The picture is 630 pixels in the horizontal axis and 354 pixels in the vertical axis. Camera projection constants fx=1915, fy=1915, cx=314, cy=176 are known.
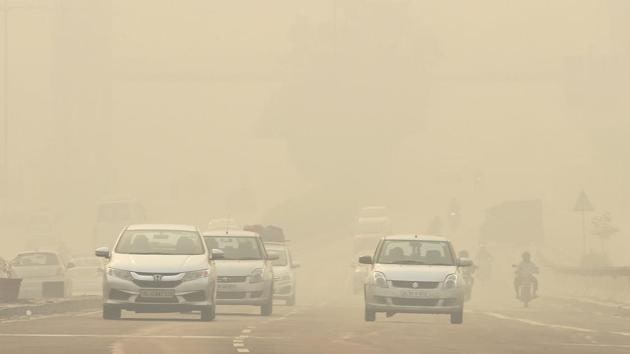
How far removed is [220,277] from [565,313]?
36.8ft

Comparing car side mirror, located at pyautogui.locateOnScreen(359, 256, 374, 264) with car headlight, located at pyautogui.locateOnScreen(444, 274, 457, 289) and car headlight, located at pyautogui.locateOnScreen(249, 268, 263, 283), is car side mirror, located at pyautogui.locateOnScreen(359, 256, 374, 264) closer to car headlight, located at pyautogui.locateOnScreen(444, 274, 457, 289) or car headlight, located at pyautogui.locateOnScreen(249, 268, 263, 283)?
car headlight, located at pyautogui.locateOnScreen(444, 274, 457, 289)

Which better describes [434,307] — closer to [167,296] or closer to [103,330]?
[167,296]

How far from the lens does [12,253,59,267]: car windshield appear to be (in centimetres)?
5712

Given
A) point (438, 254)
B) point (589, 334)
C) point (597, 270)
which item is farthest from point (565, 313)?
→ point (589, 334)

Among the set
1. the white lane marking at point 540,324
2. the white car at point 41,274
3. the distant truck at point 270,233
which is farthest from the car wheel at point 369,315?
the distant truck at point 270,233

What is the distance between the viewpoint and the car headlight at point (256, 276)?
41219 mm

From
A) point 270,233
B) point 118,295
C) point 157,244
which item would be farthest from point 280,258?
point 118,295

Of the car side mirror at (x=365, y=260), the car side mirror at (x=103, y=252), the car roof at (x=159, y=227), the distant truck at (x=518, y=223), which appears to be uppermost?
the distant truck at (x=518, y=223)

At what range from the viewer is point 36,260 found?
57500 mm

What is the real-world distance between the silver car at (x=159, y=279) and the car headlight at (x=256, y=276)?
5590mm

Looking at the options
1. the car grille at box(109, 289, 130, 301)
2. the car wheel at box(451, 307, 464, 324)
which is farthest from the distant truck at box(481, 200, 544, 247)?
the car grille at box(109, 289, 130, 301)

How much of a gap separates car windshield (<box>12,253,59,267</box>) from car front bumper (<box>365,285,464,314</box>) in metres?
21.6

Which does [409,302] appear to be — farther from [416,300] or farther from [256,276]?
[256,276]

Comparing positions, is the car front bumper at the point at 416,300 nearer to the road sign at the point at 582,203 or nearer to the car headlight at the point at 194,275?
the car headlight at the point at 194,275
